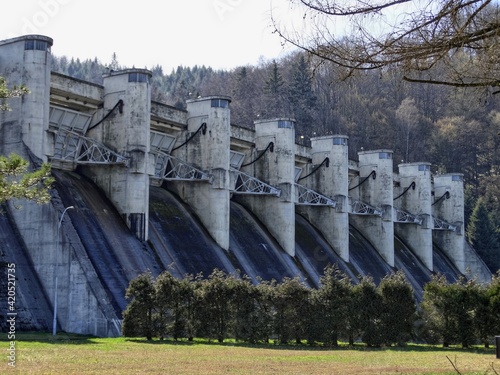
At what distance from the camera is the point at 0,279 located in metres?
36.9

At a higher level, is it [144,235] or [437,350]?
[144,235]

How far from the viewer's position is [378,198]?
7531cm

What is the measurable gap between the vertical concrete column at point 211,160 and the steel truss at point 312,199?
1273 cm

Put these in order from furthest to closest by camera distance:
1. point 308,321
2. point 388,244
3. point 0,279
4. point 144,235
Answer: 1. point 388,244
2. point 144,235
3. point 308,321
4. point 0,279

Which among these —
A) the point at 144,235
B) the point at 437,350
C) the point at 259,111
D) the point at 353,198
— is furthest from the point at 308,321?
the point at 259,111

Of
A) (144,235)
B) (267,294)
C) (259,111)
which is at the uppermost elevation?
(259,111)

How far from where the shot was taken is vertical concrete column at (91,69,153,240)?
4644 cm

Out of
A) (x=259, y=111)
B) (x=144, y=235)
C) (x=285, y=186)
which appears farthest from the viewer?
(x=259, y=111)

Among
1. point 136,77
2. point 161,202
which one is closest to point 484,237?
point 161,202

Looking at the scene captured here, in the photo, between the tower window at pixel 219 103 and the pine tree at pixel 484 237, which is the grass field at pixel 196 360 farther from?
the pine tree at pixel 484 237

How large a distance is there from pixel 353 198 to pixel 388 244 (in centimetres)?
506

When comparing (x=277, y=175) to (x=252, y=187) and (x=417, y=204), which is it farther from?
(x=417, y=204)

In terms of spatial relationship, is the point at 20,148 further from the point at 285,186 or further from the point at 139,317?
the point at 285,186

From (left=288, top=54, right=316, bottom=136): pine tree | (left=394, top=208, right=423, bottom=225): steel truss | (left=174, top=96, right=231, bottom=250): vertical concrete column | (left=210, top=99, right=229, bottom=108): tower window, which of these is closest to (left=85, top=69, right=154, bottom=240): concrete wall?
(left=174, top=96, right=231, bottom=250): vertical concrete column
